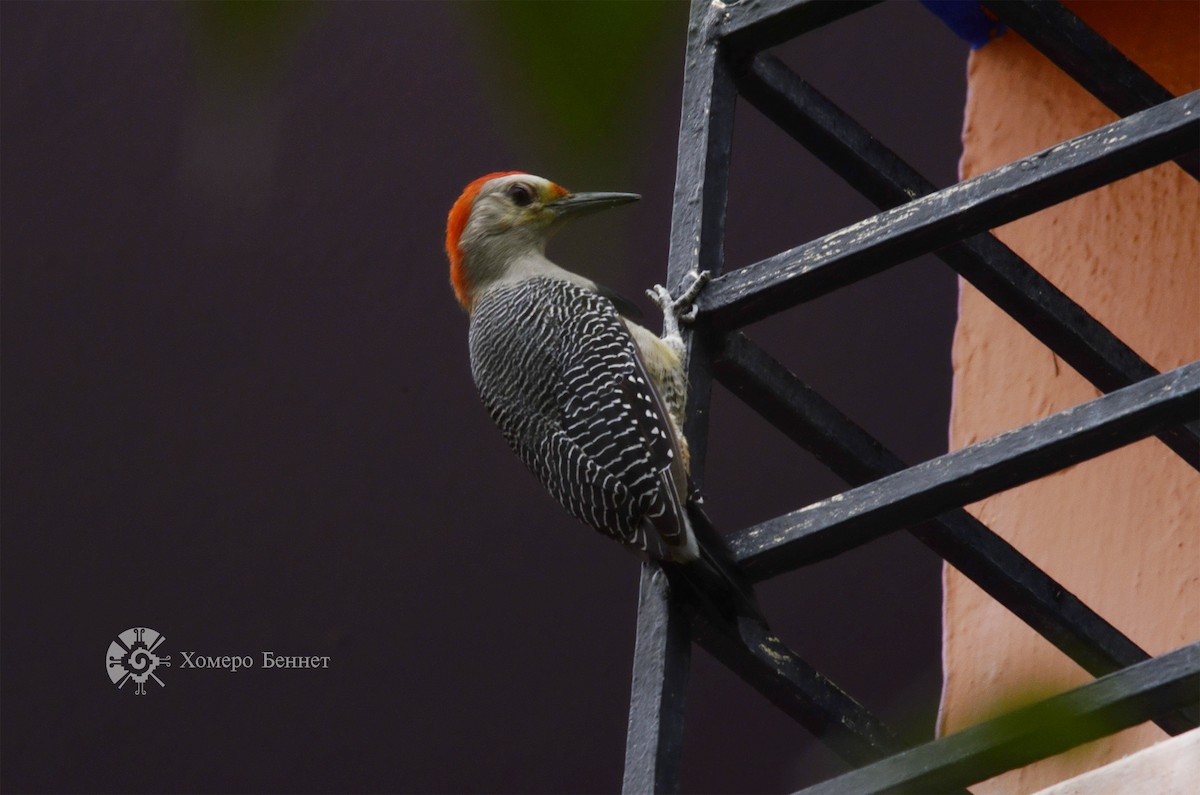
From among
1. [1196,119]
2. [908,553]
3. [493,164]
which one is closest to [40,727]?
[493,164]

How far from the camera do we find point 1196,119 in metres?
2.24

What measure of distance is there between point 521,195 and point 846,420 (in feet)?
5.10

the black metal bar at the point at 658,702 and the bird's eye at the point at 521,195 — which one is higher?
the bird's eye at the point at 521,195

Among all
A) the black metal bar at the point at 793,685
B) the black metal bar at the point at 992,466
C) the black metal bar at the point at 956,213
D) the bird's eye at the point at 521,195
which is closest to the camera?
the black metal bar at the point at 992,466

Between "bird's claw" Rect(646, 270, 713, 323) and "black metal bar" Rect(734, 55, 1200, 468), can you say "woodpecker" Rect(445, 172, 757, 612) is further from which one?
"black metal bar" Rect(734, 55, 1200, 468)

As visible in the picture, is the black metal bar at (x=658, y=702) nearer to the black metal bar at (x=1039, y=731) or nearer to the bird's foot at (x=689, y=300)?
the black metal bar at (x=1039, y=731)

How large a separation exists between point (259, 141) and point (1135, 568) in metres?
3.22

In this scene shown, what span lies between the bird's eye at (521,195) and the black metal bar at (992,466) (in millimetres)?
1827

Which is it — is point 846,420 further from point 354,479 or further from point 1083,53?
point 354,479

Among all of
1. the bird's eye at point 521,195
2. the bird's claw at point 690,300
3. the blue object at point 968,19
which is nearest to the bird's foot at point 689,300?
the bird's claw at point 690,300

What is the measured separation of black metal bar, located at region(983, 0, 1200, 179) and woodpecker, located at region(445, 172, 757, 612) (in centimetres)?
74

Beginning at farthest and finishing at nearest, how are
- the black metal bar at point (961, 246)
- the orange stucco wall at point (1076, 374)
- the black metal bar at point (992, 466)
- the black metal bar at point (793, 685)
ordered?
the orange stucco wall at point (1076, 374) → the black metal bar at point (961, 246) → the black metal bar at point (793, 685) → the black metal bar at point (992, 466)

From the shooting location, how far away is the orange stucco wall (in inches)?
143

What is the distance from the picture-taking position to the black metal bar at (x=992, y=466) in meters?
2.16
